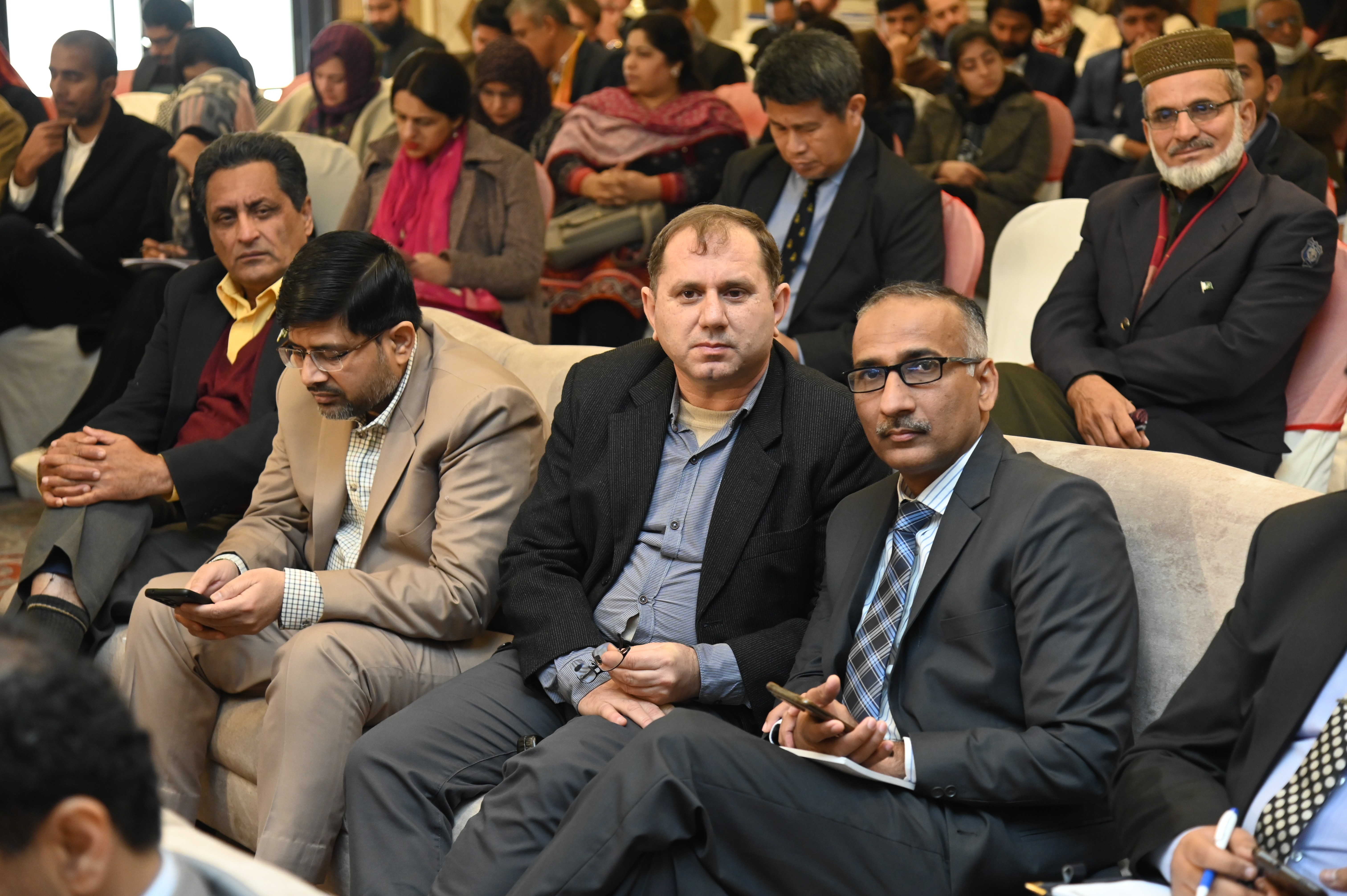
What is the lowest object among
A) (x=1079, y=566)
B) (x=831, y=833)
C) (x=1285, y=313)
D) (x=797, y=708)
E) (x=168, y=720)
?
(x=168, y=720)

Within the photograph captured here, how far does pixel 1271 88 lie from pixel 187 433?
3.42 m

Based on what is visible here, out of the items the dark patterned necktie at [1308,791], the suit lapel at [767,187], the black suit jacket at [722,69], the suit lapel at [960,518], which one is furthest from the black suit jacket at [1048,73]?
the dark patterned necktie at [1308,791]

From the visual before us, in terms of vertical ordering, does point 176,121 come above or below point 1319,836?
above

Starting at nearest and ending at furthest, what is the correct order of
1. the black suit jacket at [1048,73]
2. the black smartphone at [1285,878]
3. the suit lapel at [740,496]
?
the black smartphone at [1285,878] < the suit lapel at [740,496] < the black suit jacket at [1048,73]

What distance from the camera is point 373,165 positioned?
15.0 ft

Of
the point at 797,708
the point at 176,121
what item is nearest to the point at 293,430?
the point at 797,708

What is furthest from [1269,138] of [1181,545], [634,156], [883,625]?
[883,625]

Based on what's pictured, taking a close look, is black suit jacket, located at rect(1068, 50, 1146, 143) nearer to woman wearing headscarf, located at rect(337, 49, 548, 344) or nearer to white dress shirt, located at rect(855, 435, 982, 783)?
woman wearing headscarf, located at rect(337, 49, 548, 344)

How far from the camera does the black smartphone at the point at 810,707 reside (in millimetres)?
1695

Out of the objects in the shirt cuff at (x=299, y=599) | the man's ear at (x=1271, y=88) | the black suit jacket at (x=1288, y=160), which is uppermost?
the man's ear at (x=1271, y=88)

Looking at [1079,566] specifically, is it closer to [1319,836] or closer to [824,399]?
[1319,836]

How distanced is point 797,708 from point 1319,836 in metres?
0.67

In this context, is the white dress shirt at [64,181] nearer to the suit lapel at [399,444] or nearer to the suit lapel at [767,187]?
the suit lapel at [767,187]

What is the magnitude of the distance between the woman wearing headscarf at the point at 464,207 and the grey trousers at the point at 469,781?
1.99 meters
